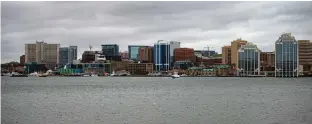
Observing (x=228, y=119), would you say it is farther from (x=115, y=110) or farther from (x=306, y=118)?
(x=115, y=110)

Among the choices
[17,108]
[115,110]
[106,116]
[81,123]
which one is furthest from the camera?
[17,108]

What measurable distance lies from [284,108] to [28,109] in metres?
25.8

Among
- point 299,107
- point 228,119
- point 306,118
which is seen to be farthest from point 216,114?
point 299,107

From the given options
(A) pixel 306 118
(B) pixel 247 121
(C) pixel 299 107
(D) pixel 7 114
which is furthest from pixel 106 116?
(C) pixel 299 107

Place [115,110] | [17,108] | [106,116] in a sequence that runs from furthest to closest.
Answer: [17,108]
[115,110]
[106,116]

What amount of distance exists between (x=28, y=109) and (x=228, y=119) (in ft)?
68.0

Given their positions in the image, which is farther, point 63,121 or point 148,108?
point 148,108

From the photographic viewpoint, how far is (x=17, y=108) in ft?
166

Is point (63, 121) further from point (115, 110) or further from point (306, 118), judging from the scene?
point (306, 118)

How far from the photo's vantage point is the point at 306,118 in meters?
40.7

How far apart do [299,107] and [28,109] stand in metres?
27.7

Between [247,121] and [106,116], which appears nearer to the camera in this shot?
[247,121]

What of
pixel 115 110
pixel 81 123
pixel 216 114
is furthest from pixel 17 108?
pixel 216 114

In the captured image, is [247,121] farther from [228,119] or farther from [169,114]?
[169,114]
